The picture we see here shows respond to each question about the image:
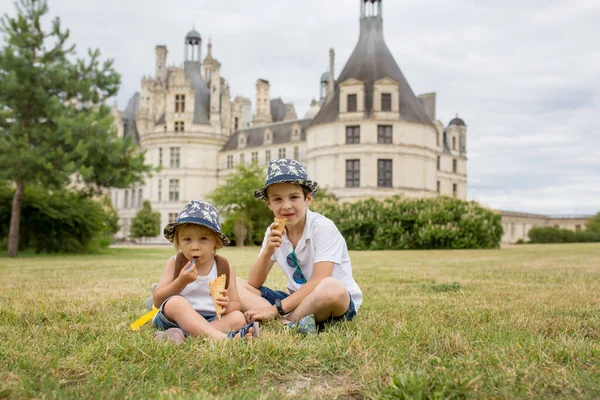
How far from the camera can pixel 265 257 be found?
12.8 feet

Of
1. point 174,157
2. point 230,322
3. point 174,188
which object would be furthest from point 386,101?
point 230,322

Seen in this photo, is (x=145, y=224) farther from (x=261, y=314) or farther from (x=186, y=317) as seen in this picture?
(x=186, y=317)

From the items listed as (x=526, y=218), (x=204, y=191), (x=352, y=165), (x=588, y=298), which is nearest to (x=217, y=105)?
(x=204, y=191)

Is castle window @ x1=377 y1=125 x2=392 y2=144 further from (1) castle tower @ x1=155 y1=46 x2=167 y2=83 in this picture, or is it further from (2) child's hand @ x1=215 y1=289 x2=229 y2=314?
(2) child's hand @ x1=215 y1=289 x2=229 y2=314

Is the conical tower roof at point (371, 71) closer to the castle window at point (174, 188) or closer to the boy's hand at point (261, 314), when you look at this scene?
the castle window at point (174, 188)

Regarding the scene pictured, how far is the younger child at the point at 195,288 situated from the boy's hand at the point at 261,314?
0.37ft

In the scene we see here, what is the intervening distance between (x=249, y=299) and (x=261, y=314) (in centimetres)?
31

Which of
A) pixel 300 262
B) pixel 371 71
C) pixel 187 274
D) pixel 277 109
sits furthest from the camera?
pixel 277 109

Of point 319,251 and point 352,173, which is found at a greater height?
point 352,173

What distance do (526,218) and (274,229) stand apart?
4954 cm

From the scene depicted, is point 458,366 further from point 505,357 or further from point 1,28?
point 1,28

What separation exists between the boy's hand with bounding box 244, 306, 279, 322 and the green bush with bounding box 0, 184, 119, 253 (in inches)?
637

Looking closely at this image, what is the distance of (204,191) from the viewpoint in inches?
1948

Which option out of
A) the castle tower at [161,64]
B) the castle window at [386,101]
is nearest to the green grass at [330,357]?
the castle window at [386,101]
